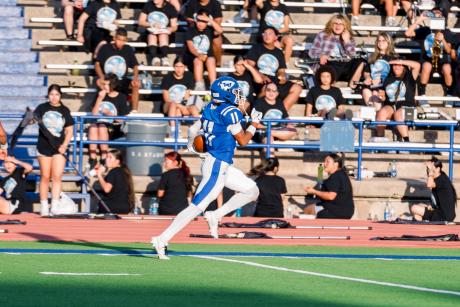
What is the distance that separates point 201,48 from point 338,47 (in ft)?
7.78

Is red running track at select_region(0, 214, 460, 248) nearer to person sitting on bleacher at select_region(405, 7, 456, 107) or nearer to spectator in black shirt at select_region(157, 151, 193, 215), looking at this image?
spectator in black shirt at select_region(157, 151, 193, 215)

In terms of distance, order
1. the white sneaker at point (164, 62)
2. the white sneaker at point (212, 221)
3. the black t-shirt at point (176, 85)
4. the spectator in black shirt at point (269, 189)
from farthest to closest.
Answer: the white sneaker at point (164, 62)
the black t-shirt at point (176, 85)
the spectator in black shirt at point (269, 189)
the white sneaker at point (212, 221)

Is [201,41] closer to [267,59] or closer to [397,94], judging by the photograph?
[267,59]

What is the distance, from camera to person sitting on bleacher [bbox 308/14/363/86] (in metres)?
23.4

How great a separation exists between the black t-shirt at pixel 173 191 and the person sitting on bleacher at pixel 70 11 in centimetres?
529

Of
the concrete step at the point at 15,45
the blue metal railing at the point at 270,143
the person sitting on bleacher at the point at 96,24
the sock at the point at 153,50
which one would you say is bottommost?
the blue metal railing at the point at 270,143

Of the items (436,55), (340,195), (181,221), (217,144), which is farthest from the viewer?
(436,55)

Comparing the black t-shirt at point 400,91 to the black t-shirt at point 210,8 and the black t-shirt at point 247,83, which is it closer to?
the black t-shirt at point 247,83

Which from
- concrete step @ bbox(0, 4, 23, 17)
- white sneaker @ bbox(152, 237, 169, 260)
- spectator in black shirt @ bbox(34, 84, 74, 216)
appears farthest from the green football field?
concrete step @ bbox(0, 4, 23, 17)

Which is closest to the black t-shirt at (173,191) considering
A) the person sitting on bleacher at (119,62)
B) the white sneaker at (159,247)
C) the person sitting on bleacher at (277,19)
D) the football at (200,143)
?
the person sitting on bleacher at (119,62)

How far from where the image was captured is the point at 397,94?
22703 mm

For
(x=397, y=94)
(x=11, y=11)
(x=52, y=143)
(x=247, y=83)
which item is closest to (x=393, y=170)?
(x=397, y=94)

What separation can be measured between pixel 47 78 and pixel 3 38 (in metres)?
1.60

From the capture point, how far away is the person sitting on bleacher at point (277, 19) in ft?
78.3
